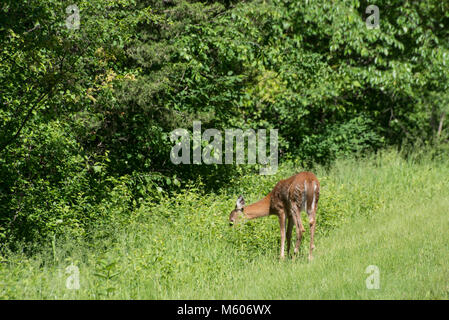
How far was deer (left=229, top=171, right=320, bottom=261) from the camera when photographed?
320 inches

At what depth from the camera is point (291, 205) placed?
27.2 ft

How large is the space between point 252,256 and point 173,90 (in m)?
4.76

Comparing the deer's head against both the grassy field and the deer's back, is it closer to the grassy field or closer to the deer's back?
the grassy field

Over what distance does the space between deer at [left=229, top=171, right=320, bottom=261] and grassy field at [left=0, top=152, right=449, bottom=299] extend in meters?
0.24

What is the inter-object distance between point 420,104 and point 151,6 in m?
9.93

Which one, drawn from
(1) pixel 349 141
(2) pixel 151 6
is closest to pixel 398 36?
(1) pixel 349 141

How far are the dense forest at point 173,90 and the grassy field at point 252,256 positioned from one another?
114 centimetres

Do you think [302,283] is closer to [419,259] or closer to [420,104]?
[419,259]

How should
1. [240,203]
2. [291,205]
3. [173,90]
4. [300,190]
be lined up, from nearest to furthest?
[300,190] → [291,205] → [240,203] → [173,90]

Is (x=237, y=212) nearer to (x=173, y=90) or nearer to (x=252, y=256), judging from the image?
(x=252, y=256)

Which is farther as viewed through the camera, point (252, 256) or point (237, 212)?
point (237, 212)

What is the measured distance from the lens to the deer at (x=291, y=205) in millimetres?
8141

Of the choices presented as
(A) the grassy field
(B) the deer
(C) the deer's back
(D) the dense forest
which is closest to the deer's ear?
(B) the deer

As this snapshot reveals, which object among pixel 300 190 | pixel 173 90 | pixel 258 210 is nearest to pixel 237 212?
pixel 258 210
